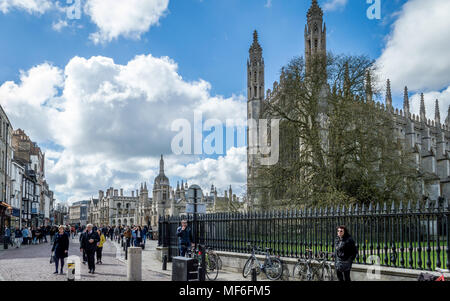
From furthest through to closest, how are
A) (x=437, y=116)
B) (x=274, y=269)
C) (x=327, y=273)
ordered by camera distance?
(x=437, y=116), (x=274, y=269), (x=327, y=273)

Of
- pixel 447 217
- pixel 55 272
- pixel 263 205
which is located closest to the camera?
pixel 447 217

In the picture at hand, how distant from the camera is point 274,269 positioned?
478 inches

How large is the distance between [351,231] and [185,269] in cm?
421

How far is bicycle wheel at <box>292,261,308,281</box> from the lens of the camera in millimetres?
11367

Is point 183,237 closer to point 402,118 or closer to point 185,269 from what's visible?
point 185,269

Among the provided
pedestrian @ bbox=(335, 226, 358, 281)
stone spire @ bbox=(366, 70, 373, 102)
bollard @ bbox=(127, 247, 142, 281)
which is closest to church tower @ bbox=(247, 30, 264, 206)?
stone spire @ bbox=(366, 70, 373, 102)

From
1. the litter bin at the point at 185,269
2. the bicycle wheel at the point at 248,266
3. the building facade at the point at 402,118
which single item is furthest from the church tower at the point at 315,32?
the litter bin at the point at 185,269

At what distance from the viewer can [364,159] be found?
22.6 meters

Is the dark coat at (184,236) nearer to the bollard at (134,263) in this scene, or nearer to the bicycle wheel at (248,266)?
the bicycle wheel at (248,266)

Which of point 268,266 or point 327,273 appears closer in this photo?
point 327,273

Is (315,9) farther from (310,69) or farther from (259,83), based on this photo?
(310,69)

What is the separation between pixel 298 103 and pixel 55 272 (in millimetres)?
18255

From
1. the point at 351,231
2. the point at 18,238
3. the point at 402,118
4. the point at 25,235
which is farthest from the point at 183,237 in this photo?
the point at 402,118

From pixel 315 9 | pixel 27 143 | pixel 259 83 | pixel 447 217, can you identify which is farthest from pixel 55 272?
pixel 27 143
